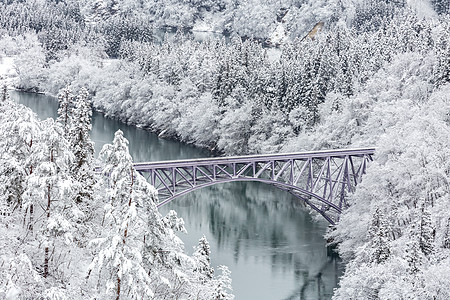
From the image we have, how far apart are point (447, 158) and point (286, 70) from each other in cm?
3902

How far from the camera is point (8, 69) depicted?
473 ft

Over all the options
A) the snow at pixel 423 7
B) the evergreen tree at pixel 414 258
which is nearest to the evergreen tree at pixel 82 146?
the evergreen tree at pixel 414 258

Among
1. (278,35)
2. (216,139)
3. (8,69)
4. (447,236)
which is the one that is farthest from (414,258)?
(278,35)

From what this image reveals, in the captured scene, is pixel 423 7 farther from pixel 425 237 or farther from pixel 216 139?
pixel 425 237

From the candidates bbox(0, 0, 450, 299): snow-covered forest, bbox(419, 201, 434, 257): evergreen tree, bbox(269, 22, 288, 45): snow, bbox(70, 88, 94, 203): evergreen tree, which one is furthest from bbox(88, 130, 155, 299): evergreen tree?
bbox(269, 22, 288, 45): snow

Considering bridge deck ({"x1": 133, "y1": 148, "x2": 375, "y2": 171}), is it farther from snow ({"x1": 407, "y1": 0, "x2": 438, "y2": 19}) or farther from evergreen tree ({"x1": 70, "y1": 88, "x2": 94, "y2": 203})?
snow ({"x1": 407, "y1": 0, "x2": 438, "y2": 19})

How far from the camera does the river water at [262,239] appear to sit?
43.4 metres

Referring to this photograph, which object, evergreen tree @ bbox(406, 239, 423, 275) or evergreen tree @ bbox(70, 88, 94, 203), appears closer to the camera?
evergreen tree @ bbox(406, 239, 423, 275)

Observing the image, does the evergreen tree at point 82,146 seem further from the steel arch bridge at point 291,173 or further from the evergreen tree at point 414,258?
the evergreen tree at point 414,258

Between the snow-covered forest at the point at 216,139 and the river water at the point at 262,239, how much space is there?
118 inches

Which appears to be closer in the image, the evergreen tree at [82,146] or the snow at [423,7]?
the evergreen tree at [82,146]

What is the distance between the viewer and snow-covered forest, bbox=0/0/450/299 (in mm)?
20812

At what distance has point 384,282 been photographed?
102 feet

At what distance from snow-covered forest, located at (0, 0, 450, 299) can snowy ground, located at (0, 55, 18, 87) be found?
0.76 meters
